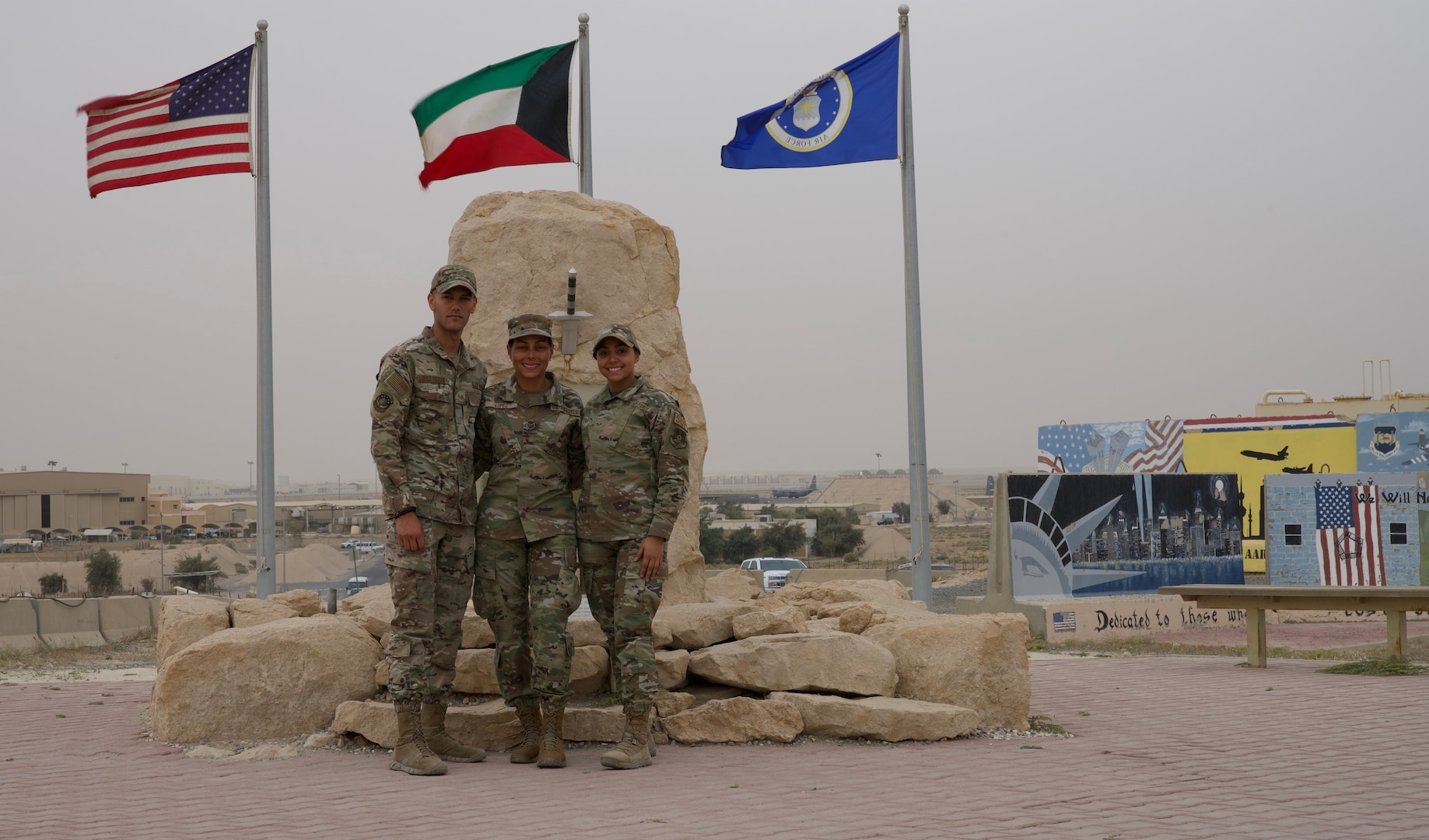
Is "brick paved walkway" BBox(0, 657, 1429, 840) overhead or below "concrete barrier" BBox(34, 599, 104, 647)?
overhead

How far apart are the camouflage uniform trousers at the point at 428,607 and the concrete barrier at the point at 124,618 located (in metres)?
11.0

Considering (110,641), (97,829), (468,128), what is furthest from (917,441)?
(110,641)

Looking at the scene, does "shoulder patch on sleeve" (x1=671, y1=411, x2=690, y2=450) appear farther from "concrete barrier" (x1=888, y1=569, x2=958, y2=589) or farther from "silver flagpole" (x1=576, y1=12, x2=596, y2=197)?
"concrete barrier" (x1=888, y1=569, x2=958, y2=589)

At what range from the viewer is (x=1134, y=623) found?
1320 cm

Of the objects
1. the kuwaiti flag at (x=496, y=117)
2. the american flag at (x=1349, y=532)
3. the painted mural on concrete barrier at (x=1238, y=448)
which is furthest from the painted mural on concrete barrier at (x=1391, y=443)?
the kuwaiti flag at (x=496, y=117)

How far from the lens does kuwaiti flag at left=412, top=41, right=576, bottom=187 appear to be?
9.64 meters

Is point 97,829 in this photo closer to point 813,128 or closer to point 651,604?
point 651,604

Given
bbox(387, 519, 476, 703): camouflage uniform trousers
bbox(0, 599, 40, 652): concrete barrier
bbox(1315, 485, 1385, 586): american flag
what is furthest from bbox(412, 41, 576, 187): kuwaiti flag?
bbox(1315, 485, 1385, 586): american flag

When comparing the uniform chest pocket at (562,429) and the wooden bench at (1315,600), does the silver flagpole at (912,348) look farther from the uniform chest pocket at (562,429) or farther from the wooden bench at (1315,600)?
the uniform chest pocket at (562,429)

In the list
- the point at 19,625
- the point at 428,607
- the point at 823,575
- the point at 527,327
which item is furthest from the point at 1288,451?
the point at 19,625

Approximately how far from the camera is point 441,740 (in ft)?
17.7

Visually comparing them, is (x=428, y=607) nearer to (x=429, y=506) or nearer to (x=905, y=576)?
(x=429, y=506)

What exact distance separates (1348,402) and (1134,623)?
1886 centimetres

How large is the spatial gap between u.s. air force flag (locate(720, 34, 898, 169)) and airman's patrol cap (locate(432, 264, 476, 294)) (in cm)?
519
